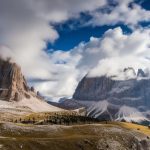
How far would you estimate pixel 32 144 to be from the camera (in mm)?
137250

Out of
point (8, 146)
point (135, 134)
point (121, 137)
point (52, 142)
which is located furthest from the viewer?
point (135, 134)

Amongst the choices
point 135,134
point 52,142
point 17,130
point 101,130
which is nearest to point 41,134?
point 17,130

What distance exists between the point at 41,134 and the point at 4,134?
18.6m

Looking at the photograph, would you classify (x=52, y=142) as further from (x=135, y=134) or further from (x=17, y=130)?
(x=135, y=134)

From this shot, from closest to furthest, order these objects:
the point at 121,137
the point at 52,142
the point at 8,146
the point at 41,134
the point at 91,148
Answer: the point at 8,146 → the point at 52,142 → the point at 91,148 → the point at 41,134 → the point at 121,137

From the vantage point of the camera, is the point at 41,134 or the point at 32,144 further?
the point at 41,134

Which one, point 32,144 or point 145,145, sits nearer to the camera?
point 32,144

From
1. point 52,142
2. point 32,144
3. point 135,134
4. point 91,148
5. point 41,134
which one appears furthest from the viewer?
point 135,134

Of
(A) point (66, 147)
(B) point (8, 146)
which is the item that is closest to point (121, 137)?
(A) point (66, 147)

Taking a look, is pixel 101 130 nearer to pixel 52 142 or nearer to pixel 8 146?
pixel 52 142

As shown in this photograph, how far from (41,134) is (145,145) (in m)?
52.1

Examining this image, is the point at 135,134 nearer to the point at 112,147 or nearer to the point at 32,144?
the point at 112,147

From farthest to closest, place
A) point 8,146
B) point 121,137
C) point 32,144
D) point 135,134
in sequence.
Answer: point 135,134 → point 121,137 → point 32,144 → point 8,146

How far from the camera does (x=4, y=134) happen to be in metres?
156
